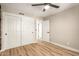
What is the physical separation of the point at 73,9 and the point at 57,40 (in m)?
1.86

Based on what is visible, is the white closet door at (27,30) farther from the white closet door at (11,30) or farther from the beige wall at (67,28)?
the beige wall at (67,28)

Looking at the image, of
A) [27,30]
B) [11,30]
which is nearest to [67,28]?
[27,30]

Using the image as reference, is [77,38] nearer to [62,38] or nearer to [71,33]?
[71,33]

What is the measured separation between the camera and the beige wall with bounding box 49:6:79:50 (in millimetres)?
3256

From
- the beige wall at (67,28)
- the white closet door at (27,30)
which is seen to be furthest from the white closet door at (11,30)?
the beige wall at (67,28)

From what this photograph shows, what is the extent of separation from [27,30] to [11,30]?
1.06 meters

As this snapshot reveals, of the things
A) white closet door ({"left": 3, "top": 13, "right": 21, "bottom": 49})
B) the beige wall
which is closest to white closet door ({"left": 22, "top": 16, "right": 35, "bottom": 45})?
white closet door ({"left": 3, "top": 13, "right": 21, "bottom": 49})

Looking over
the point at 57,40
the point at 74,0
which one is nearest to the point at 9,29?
the point at 57,40

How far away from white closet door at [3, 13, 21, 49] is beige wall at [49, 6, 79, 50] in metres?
2.06

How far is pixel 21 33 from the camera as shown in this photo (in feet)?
14.4

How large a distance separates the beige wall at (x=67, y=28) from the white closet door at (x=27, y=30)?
4.33 feet

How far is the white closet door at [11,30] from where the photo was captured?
12.1ft

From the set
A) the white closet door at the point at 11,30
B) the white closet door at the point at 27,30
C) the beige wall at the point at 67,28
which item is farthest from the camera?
the white closet door at the point at 27,30

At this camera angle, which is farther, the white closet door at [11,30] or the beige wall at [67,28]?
the white closet door at [11,30]
